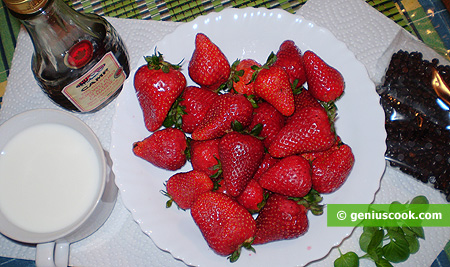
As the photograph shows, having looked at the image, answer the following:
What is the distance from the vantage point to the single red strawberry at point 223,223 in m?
0.93

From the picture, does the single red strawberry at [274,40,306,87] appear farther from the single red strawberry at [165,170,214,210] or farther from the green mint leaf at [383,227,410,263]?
the green mint leaf at [383,227,410,263]

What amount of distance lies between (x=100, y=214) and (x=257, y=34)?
629 mm

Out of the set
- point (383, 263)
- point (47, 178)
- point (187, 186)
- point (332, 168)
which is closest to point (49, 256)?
point (47, 178)

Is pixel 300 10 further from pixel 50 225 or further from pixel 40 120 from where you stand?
pixel 50 225

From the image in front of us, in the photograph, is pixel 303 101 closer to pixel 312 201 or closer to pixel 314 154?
pixel 314 154

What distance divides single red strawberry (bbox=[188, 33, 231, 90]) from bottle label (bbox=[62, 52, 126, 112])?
23cm

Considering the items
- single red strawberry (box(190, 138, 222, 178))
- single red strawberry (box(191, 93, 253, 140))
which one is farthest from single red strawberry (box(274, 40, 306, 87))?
single red strawberry (box(190, 138, 222, 178))

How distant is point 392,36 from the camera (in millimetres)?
1255

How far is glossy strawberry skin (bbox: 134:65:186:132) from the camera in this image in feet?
3.22

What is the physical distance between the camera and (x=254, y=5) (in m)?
1.35

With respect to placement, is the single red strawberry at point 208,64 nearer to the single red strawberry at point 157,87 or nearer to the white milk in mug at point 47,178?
the single red strawberry at point 157,87

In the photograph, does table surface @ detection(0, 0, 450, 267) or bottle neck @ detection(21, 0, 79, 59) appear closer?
bottle neck @ detection(21, 0, 79, 59)

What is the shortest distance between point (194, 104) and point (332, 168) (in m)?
0.36

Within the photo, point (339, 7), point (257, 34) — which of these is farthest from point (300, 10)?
point (257, 34)
